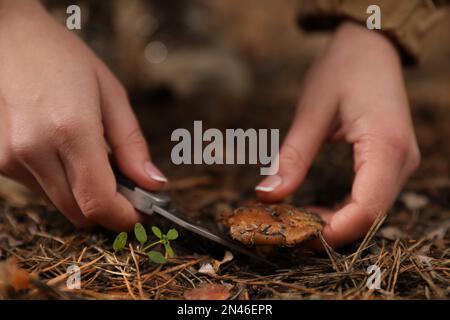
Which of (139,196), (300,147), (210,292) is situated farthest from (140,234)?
(300,147)

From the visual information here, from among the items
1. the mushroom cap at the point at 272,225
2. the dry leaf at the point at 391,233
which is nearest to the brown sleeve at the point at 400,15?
the dry leaf at the point at 391,233

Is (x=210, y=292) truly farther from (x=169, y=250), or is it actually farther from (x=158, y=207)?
(x=158, y=207)

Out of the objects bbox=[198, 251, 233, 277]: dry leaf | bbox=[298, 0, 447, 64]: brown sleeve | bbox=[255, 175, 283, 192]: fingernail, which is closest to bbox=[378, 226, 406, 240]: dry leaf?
bbox=[255, 175, 283, 192]: fingernail

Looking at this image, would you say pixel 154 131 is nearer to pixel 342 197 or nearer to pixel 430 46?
pixel 342 197

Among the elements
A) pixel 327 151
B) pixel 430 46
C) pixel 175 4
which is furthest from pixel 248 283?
pixel 430 46

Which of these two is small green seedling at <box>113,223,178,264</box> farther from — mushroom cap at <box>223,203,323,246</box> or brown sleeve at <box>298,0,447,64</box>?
brown sleeve at <box>298,0,447,64</box>

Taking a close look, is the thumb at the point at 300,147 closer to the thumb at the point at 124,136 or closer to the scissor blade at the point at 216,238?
the scissor blade at the point at 216,238

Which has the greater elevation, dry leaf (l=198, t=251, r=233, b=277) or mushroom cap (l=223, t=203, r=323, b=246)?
mushroom cap (l=223, t=203, r=323, b=246)
